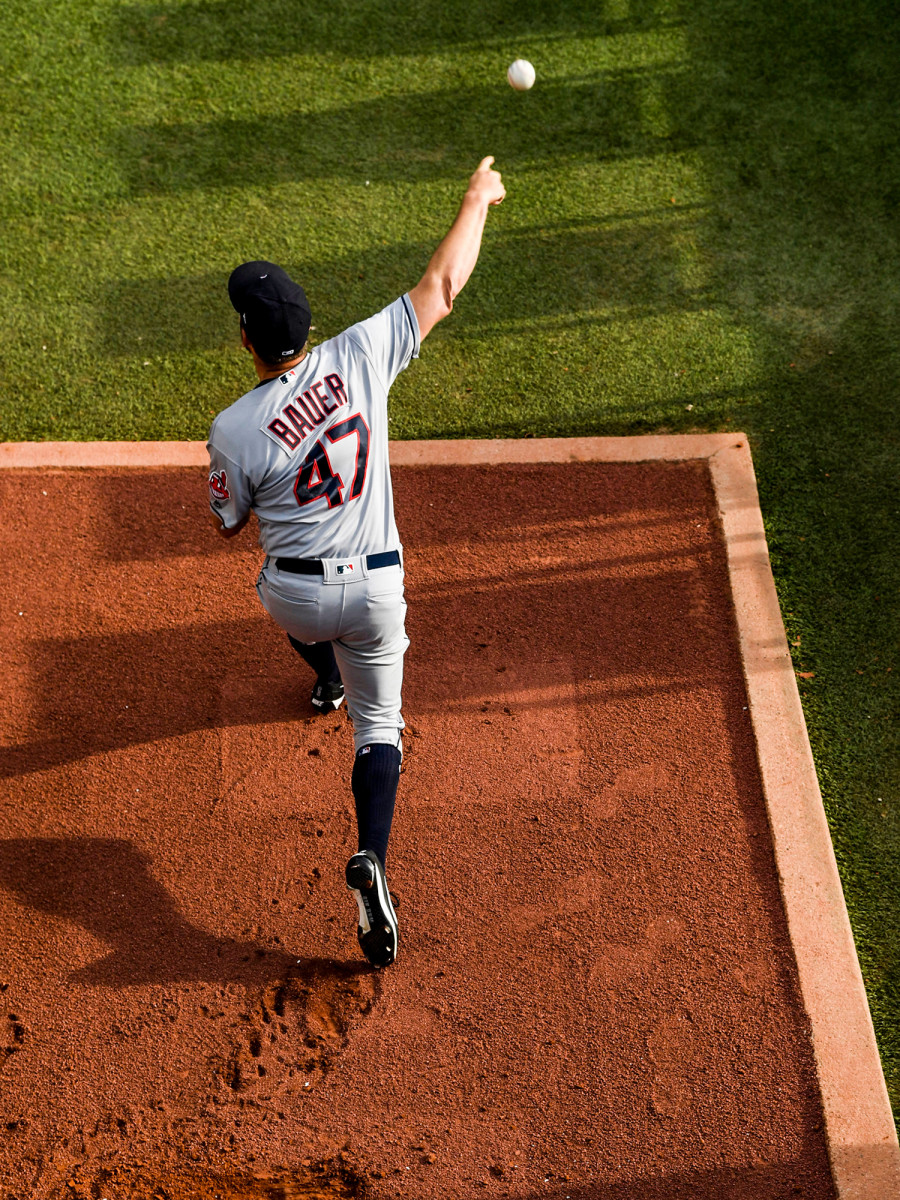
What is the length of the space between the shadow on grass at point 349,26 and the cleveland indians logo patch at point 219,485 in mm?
5581

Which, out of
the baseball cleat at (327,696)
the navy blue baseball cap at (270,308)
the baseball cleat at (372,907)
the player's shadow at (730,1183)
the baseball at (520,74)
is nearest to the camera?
the navy blue baseball cap at (270,308)

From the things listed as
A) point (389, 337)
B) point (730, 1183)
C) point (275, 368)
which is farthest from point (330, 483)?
point (730, 1183)

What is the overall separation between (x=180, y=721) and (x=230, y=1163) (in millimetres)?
1779

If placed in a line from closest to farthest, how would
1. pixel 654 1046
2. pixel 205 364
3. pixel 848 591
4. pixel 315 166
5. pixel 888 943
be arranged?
pixel 654 1046, pixel 888 943, pixel 848 591, pixel 205 364, pixel 315 166

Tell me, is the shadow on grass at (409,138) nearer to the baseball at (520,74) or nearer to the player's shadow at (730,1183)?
the baseball at (520,74)

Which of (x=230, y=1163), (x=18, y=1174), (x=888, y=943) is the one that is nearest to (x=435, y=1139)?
(x=230, y=1163)

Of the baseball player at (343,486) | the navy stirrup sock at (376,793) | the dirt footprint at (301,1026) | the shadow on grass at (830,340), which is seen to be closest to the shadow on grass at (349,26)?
the shadow on grass at (830,340)

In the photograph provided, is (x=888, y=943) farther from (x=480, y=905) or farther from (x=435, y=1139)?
(x=435, y=1139)

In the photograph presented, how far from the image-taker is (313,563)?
340 cm

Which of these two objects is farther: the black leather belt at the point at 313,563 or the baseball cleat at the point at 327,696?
the baseball cleat at the point at 327,696

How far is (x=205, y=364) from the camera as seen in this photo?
5836mm

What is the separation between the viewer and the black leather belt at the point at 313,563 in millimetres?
3402

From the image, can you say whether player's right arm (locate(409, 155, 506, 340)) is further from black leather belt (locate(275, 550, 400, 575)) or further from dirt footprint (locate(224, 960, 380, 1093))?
dirt footprint (locate(224, 960, 380, 1093))

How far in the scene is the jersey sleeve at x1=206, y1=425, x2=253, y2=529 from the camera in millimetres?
3270
